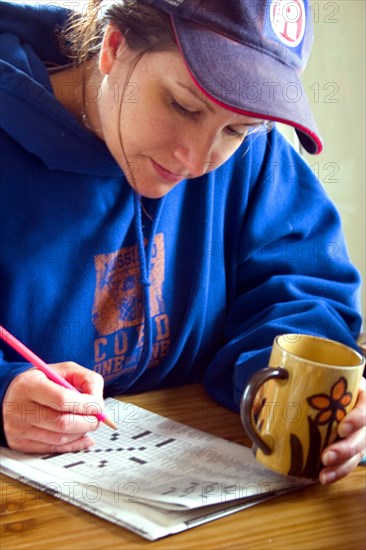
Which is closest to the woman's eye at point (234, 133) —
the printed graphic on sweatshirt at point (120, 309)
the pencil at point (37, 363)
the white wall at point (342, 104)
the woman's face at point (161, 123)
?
the woman's face at point (161, 123)

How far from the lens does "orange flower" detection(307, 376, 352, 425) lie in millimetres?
818

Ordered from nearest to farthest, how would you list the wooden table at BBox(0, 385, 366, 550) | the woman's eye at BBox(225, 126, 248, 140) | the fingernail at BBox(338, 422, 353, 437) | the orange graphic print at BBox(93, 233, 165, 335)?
the wooden table at BBox(0, 385, 366, 550), the fingernail at BBox(338, 422, 353, 437), the woman's eye at BBox(225, 126, 248, 140), the orange graphic print at BBox(93, 233, 165, 335)

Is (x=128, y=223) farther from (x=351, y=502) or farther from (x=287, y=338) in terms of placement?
(x=351, y=502)

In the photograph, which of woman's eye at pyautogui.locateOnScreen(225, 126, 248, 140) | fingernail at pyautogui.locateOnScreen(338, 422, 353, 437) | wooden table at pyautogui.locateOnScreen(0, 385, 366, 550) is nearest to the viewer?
wooden table at pyautogui.locateOnScreen(0, 385, 366, 550)

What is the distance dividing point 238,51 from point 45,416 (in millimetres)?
439

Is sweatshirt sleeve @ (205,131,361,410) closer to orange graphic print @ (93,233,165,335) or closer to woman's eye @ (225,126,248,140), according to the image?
orange graphic print @ (93,233,165,335)

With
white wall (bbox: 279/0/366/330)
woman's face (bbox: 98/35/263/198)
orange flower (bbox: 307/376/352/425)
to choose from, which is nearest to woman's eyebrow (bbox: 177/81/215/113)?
woman's face (bbox: 98/35/263/198)

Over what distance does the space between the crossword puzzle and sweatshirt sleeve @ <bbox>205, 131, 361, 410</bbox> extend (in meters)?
0.19

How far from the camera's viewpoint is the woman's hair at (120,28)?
0.91m

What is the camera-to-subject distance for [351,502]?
0.84 meters

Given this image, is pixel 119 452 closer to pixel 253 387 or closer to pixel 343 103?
pixel 253 387

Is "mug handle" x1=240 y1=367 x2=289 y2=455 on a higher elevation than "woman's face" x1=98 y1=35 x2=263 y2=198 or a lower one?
lower

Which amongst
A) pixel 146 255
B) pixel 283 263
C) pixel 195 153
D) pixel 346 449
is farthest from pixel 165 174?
pixel 346 449

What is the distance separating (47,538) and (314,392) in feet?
0.94
